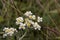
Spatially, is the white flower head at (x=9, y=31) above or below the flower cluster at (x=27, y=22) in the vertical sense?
below

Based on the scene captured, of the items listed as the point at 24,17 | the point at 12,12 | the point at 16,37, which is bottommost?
the point at 16,37

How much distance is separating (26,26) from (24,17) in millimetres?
88

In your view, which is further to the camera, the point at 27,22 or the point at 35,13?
the point at 35,13

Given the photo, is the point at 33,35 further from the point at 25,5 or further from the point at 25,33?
the point at 25,5

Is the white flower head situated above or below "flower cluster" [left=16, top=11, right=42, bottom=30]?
below

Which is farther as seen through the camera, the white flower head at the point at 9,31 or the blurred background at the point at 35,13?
the blurred background at the point at 35,13

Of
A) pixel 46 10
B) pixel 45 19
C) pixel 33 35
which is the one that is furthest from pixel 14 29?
pixel 46 10

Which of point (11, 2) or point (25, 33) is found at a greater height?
point (11, 2)

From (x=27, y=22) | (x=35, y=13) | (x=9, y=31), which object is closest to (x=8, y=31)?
(x=9, y=31)

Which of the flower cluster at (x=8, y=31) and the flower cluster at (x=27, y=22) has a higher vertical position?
the flower cluster at (x=27, y=22)

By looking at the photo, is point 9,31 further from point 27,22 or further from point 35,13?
point 35,13

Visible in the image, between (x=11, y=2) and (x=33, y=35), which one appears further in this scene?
(x=33, y=35)

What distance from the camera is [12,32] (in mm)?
1352

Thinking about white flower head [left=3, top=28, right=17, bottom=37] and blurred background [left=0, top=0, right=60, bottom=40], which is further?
blurred background [left=0, top=0, right=60, bottom=40]
